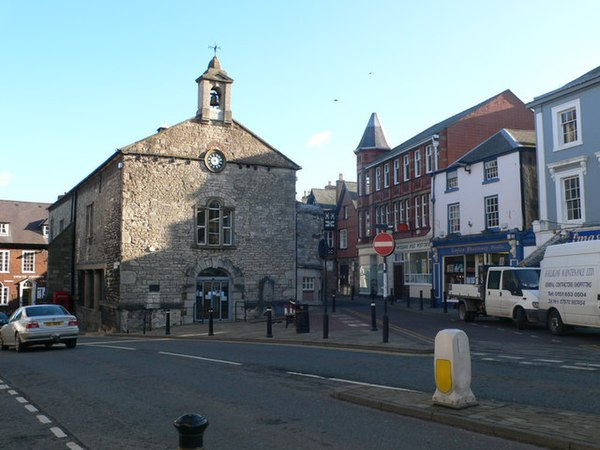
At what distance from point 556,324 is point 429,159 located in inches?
835

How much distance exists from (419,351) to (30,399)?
860 centimetres

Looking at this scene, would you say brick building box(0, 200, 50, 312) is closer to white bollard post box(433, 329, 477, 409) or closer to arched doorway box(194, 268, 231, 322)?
arched doorway box(194, 268, 231, 322)

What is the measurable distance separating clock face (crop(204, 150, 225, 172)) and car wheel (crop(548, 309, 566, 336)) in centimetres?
1783

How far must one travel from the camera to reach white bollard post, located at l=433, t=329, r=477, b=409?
712 cm

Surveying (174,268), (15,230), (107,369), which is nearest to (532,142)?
(174,268)

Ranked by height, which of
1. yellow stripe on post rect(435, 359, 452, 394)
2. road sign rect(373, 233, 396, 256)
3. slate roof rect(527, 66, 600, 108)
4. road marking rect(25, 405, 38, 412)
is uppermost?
slate roof rect(527, 66, 600, 108)

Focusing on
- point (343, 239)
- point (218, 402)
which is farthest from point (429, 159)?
point (218, 402)

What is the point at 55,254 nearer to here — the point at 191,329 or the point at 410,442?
the point at 191,329

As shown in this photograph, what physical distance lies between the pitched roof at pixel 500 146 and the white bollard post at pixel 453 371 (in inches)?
977

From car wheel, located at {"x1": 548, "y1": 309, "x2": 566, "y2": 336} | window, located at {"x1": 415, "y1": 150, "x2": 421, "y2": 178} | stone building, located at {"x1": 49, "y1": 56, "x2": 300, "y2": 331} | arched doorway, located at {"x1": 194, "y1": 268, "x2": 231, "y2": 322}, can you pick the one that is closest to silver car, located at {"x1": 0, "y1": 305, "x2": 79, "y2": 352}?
stone building, located at {"x1": 49, "y1": 56, "x2": 300, "y2": 331}

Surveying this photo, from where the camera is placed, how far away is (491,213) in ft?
104

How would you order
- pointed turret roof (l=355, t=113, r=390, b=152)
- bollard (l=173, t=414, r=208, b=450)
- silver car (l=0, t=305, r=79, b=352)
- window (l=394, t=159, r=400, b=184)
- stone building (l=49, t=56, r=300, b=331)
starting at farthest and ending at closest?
pointed turret roof (l=355, t=113, r=390, b=152)
window (l=394, t=159, r=400, b=184)
stone building (l=49, t=56, r=300, b=331)
silver car (l=0, t=305, r=79, b=352)
bollard (l=173, t=414, r=208, b=450)

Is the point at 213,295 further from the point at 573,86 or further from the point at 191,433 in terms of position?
the point at 191,433

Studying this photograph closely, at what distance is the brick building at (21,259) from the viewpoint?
54.4m
